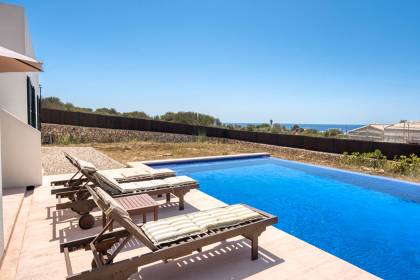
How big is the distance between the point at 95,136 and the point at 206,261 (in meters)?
17.5

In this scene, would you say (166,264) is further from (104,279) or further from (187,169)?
(187,169)

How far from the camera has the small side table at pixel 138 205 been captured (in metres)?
4.09

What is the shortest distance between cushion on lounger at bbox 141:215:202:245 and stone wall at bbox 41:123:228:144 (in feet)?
52.8

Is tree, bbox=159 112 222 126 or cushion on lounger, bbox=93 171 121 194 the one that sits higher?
tree, bbox=159 112 222 126

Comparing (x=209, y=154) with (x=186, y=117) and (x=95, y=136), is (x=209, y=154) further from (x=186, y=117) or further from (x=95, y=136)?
(x=186, y=117)

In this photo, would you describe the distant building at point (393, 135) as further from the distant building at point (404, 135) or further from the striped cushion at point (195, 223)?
the striped cushion at point (195, 223)

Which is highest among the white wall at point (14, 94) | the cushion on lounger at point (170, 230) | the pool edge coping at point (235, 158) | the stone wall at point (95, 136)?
the white wall at point (14, 94)

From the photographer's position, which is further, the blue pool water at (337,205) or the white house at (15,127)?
the white house at (15,127)

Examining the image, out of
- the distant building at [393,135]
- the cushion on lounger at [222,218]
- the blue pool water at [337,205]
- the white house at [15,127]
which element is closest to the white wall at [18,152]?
the white house at [15,127]

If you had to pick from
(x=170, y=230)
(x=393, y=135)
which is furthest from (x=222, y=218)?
(x=393, y=135)

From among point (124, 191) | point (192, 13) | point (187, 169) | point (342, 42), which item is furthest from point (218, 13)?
point (124, 191)

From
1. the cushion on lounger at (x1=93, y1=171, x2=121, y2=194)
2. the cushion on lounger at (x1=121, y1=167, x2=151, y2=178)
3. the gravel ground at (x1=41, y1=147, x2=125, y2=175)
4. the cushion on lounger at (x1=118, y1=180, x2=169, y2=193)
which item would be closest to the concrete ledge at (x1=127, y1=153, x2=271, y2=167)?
the gravel ground at (x1=41, y1=147, x2=125, y2=175)

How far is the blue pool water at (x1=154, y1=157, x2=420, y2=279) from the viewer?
445 centimetres

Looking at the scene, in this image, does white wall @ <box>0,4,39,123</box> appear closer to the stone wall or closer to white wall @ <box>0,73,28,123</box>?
white wall @ <box>0,73,28,123</box>
